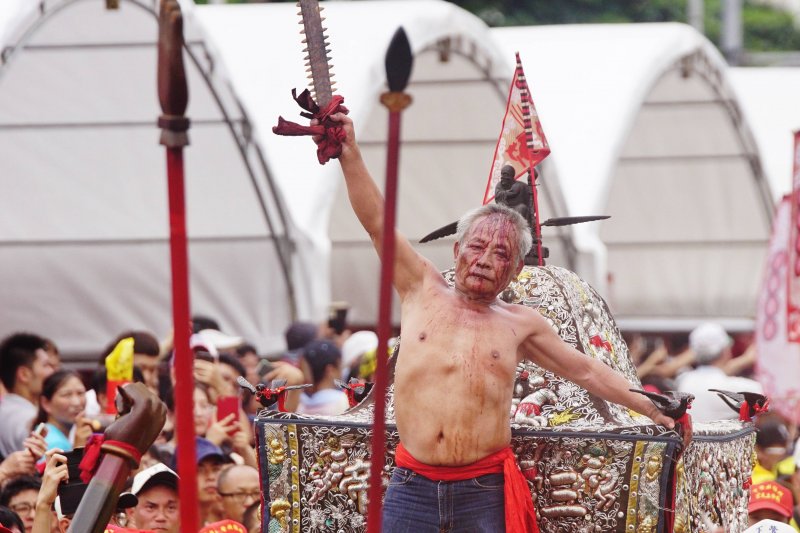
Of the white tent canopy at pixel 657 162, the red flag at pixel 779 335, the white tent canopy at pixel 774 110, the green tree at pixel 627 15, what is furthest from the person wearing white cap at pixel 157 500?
the green tree at pixel 627 15

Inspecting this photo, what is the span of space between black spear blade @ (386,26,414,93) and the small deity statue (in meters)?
2.87

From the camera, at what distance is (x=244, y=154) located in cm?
1205

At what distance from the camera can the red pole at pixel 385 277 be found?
9.11 feet

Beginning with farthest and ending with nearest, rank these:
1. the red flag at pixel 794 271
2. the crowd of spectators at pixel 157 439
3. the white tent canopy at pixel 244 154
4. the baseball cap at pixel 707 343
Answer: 1. the white tent canopy at pixel 244 154
2. the baseball cap at pixel 707 343
3. the red flag at pixel 794 271
4. the crowd of spectators at pixel 157 439

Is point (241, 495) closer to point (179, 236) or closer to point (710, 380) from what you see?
point (179, 236)

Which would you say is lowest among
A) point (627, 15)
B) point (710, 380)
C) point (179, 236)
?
point (710, 380)

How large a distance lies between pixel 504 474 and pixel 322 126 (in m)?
1.24

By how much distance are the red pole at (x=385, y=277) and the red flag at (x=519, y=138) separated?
9.72ft

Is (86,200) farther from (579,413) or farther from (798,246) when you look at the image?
(579,413)

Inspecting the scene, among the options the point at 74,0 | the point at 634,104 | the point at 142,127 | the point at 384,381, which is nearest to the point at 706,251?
the point at 634,104

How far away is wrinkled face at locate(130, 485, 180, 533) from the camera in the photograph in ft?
18.4

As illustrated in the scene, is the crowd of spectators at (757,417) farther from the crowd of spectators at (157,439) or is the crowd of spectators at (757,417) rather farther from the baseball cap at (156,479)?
the baseball cap at (156,479)

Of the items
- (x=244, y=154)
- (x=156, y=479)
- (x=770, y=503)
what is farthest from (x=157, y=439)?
(x=244, y=154)

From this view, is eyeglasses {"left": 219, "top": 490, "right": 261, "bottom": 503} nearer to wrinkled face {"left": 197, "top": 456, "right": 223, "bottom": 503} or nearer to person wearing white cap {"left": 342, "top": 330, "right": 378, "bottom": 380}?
wrinkled face {"left": 197, "top": 456, "right": 223, "bottom": 503}
